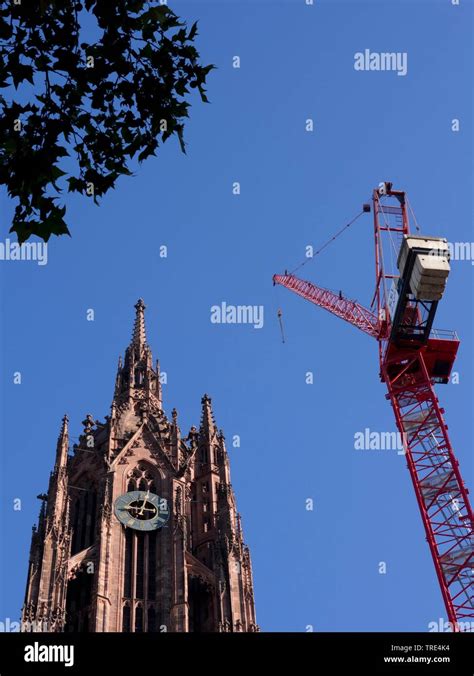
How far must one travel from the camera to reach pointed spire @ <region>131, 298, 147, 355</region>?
373 feet

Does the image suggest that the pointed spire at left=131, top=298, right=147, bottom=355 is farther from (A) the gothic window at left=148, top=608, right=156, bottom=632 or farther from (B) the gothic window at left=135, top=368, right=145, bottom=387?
(A) the gothic window at left=148, top=608, right=156, bottom=632

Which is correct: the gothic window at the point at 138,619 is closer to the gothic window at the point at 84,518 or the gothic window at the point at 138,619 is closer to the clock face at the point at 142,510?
the clock face at the point at 142,510

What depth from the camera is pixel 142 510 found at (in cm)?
8875

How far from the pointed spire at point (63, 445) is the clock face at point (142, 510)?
782cm

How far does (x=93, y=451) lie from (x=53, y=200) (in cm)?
7500

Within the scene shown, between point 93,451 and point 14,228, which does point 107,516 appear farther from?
point 14,228

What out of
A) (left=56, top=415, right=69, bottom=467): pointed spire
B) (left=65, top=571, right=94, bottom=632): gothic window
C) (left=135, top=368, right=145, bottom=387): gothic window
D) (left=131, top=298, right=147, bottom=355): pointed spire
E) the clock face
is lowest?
(left=65, top=571, right=94, bottom=632): gothic window

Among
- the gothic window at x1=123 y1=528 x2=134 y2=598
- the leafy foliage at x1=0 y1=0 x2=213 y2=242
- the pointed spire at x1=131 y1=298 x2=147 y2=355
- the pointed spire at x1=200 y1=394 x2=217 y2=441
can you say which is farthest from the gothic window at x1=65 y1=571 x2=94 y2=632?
the leafy foliage at x1=0 y1=0 x2=213 y2=242

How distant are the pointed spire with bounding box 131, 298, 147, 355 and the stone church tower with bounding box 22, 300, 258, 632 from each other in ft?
40.2

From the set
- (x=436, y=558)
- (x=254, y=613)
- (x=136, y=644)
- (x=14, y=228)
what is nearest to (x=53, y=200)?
(x=14, y=228)

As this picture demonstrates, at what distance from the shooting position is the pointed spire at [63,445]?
9450 centimetres

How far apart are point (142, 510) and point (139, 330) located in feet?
102

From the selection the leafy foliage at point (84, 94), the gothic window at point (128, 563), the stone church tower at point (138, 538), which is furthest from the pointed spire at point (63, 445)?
the leafy foliage at point (84, 94)

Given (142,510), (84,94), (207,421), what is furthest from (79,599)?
(84,94)
